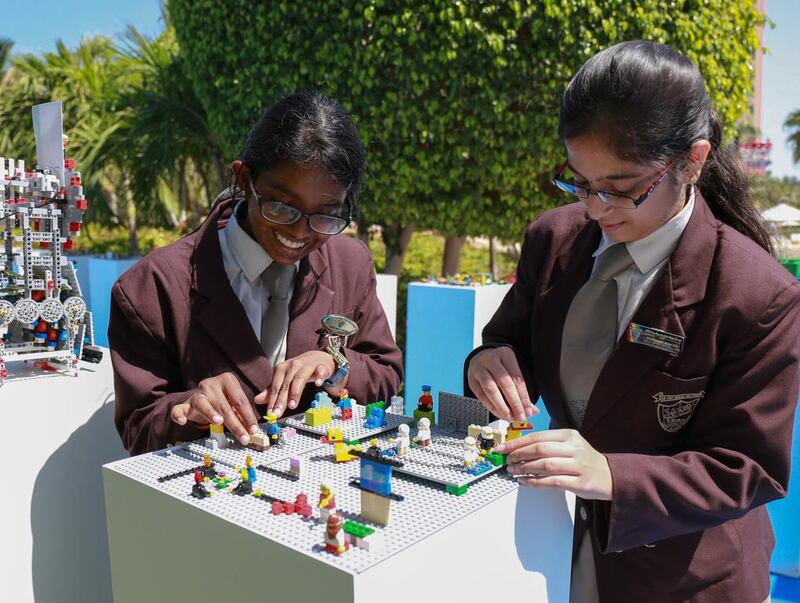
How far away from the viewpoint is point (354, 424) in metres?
1.74

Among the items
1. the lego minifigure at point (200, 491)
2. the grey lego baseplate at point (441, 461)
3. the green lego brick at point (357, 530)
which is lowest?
the lego minifigure at point (200, 491)

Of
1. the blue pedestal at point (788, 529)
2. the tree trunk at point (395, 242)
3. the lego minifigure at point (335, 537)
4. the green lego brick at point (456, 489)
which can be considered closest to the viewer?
the lego minifigure at point (335, 537)

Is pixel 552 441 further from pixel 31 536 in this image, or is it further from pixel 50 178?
pixel 50 178

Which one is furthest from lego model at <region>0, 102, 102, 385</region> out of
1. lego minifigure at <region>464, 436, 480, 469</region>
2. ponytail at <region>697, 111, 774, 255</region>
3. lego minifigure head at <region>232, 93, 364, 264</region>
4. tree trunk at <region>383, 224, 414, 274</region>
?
tree trunk at <region>383, 224, 414, 274</region>

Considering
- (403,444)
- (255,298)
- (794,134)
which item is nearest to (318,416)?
(403,444)

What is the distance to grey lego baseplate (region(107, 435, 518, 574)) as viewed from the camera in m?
1.12

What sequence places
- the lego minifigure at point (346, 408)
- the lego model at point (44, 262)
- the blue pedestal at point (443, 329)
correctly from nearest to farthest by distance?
1. the lego minifigure at point (346, 408)
2. the lego model at point (44, 262)
3. the blue pedestal at point (443, 329)

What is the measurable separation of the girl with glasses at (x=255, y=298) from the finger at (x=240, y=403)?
0.44 feet

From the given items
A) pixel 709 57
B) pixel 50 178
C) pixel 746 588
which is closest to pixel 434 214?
pixel 709 57

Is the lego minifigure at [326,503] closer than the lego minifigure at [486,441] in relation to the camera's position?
Yes

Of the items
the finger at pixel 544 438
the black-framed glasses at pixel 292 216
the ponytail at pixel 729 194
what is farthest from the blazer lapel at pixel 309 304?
the ponytail at pixel 729 194

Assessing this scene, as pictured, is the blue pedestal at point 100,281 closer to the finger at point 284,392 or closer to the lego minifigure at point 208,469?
the finger at point 284,392

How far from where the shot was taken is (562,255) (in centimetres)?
188

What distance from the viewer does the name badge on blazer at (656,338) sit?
1.53m
